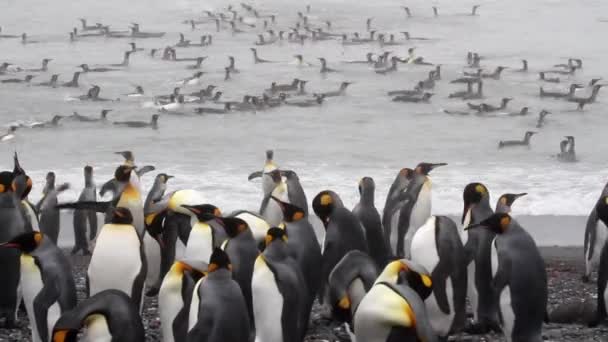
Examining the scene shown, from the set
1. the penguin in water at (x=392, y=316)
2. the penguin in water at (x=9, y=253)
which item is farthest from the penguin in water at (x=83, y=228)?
the penguin in water at (x=392, y=316)

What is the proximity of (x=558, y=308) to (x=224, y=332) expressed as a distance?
191 centimetres

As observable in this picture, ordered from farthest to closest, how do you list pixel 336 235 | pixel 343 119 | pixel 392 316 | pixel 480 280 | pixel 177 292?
pixel 343 119, pixel 336 235, pixel 480 280, pixel 177 292, pixel 392 316

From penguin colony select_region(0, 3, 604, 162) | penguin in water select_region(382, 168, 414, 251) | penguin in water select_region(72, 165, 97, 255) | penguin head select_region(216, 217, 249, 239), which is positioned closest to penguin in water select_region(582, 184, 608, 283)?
penguin in water select_region(382, 168, 414, 251)

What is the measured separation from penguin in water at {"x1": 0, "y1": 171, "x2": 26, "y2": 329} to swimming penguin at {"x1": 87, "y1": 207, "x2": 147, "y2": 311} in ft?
1.20

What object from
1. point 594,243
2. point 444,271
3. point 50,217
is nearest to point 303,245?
point 444,271

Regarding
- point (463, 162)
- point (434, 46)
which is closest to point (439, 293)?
point (463, 162)

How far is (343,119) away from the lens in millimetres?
13281

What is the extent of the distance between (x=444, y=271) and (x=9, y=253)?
1876 millimetres

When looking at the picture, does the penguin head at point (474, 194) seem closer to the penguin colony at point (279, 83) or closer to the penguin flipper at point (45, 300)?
the penguin flipper at point (45, 300)

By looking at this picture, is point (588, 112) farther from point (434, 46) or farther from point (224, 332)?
point (224, 332)

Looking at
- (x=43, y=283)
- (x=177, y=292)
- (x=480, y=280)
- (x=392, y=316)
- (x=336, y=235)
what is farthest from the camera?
(x=336, y=235)

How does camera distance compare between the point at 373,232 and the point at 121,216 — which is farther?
the point at 373,232

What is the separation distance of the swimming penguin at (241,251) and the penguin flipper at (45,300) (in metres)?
0.67

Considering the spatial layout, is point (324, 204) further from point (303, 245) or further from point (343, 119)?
point (343, 119)
